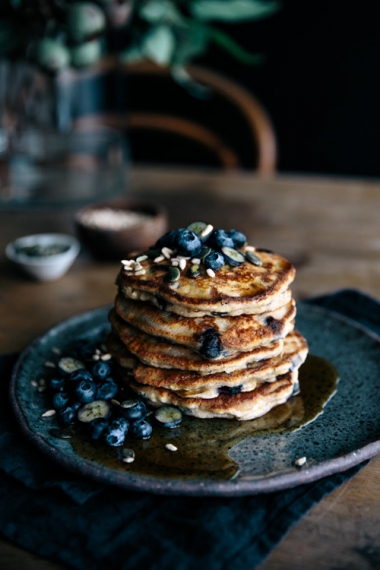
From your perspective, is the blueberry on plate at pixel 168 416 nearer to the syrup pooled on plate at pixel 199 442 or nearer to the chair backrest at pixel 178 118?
the syrup pooled on plate at pixel 199 442

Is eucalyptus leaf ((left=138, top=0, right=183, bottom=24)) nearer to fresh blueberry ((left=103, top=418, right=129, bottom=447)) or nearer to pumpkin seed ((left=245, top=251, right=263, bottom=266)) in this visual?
pumpkin seed ((left=245, top=251, right=263, bottom=266))

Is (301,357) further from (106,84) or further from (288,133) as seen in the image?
(288,133)

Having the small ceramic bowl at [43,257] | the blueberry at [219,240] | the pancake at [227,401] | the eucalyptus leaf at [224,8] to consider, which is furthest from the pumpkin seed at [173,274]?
the eucalyptus leaf at [224,8]

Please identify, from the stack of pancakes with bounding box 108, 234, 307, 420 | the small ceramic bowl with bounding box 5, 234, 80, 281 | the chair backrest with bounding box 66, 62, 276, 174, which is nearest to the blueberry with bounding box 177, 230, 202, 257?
the stack of pancakes with bounding box 108, 234, 307, 420

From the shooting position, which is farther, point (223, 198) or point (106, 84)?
point (106, 84)

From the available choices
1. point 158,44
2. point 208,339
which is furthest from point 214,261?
point 158,44

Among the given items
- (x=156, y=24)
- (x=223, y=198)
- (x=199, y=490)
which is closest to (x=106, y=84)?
(x=223, y=198)

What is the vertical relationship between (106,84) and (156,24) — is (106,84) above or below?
below
